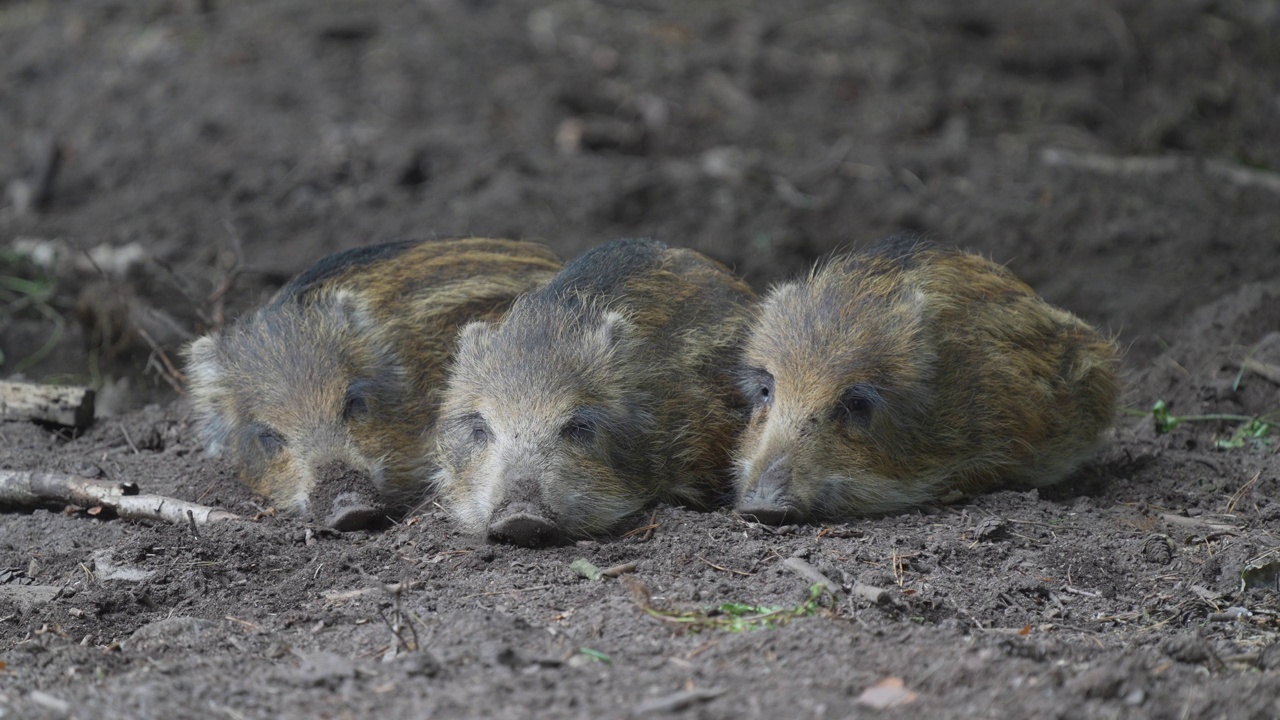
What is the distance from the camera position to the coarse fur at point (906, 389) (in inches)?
207

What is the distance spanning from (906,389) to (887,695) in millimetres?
2404

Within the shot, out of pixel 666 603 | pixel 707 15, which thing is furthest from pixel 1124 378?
pixel 707 15

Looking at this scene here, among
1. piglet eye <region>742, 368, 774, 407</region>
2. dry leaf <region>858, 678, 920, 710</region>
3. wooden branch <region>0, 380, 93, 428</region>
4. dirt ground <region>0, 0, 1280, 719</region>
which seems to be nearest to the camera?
dry leaf <region>858, 678, 920, 710</region>

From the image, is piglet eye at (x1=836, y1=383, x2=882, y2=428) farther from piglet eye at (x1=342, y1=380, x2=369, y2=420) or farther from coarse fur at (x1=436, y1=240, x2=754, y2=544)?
piglet eye at (x1=342, y1=380, x2=369, y2=420)

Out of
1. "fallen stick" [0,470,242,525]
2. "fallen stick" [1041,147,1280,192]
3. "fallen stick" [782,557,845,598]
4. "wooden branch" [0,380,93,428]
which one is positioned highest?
"fallen stick" [1041,147,1280,192]

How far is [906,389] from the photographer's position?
17.7 feet

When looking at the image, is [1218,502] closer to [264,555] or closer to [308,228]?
[264,555]

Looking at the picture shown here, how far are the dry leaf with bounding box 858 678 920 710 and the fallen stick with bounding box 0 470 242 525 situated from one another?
292cm

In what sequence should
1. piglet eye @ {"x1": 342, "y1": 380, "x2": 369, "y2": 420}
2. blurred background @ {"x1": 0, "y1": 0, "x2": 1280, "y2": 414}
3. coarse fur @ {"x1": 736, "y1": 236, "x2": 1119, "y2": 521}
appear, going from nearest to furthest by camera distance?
coarse fur @ {"x1": 736, "y1": 236, "x2": 1119, "y2": 521}, piglet eye @ {"x1": 342, "y1": 380, "x2": 369, "y2": 420}, blurred background @ {"x1": 0, "y1": 0, "x2": 1280, "y2": 414}

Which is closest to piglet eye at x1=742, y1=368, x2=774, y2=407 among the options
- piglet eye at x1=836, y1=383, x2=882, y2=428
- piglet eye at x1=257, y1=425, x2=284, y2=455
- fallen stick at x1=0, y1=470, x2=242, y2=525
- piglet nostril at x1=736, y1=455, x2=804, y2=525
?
piglet eye at x1=836, y1=383, x2=882, y2=428

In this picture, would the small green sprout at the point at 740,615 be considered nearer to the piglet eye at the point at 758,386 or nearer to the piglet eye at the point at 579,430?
the piglet eye at the point at 579,430

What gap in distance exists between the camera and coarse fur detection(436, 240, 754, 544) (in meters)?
5.05

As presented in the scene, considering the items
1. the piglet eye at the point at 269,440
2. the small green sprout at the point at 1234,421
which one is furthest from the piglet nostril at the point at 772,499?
the small green sprout at the point at 1234,421

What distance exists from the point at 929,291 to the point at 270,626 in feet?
10.1
